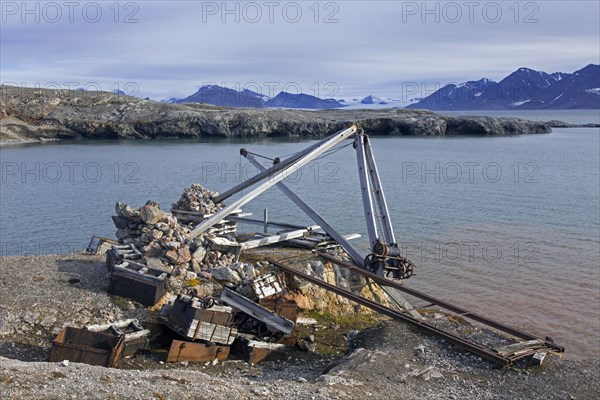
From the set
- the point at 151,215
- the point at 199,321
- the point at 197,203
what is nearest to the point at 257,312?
the point at 199,321

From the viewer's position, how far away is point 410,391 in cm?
1017

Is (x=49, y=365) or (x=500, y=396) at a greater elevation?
(x=49, y=365)

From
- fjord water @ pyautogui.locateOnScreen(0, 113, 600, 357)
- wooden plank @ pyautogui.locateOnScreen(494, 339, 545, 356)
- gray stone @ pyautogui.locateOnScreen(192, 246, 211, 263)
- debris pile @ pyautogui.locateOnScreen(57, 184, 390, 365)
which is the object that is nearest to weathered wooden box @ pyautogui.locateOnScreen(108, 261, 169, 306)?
debris pile @ pyautogui.locateOnScreen(57, 184, 390, 365)

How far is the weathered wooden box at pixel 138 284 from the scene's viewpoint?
1391 centimetres

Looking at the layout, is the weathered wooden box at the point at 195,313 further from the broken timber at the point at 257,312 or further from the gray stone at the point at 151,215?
the gray stone at the point at 151,215

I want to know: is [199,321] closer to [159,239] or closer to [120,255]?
[120,255]

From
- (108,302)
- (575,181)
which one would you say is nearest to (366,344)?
(108,302)

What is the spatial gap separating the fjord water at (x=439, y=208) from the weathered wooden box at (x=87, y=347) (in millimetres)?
12051

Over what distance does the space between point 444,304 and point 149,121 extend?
8365 centimetres

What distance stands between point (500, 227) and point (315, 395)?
23444mm

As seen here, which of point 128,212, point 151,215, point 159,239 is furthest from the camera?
point 128,212

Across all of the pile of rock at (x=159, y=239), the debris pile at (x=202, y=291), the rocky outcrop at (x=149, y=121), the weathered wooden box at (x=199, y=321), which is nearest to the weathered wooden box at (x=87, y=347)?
the debris pile at (x=202, y=291)

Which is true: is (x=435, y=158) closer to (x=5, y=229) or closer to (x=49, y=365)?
(x=5, y=229)

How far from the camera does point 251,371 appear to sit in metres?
11.5
